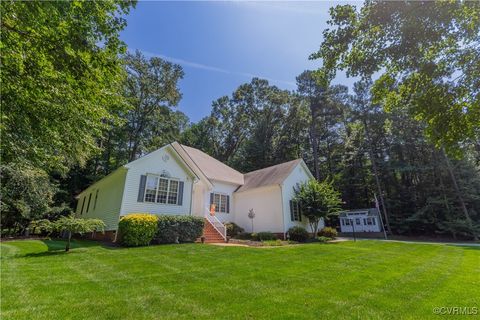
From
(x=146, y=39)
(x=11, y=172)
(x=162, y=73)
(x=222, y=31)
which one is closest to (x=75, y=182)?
(x=11, y=172)

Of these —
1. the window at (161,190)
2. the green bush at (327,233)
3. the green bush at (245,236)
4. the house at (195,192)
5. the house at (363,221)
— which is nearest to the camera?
the house at (195,192)

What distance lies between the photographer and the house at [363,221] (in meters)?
26.8

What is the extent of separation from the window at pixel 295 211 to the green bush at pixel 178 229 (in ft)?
24.1

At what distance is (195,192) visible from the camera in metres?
17.8

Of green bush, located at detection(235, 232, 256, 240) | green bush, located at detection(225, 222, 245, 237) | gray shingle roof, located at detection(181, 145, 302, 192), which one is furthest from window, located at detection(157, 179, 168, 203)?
green bush, located at detection(235, 232, 256, 240)

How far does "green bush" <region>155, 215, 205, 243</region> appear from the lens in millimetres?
12289

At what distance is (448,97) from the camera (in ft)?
19.8

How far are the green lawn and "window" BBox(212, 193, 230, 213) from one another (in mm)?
10406

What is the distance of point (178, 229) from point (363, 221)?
888 inches

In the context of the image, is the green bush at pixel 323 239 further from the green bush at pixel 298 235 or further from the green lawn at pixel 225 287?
the green lawn at pixel 225 287

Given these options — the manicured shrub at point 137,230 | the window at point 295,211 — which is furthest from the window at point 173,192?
the window at point 295,211

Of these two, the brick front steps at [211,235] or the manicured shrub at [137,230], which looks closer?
the manicured shrub at [137,230]

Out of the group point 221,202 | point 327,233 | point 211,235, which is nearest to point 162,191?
point 211,235

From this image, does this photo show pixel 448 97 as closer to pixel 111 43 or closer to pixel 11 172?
pixel 111 43
